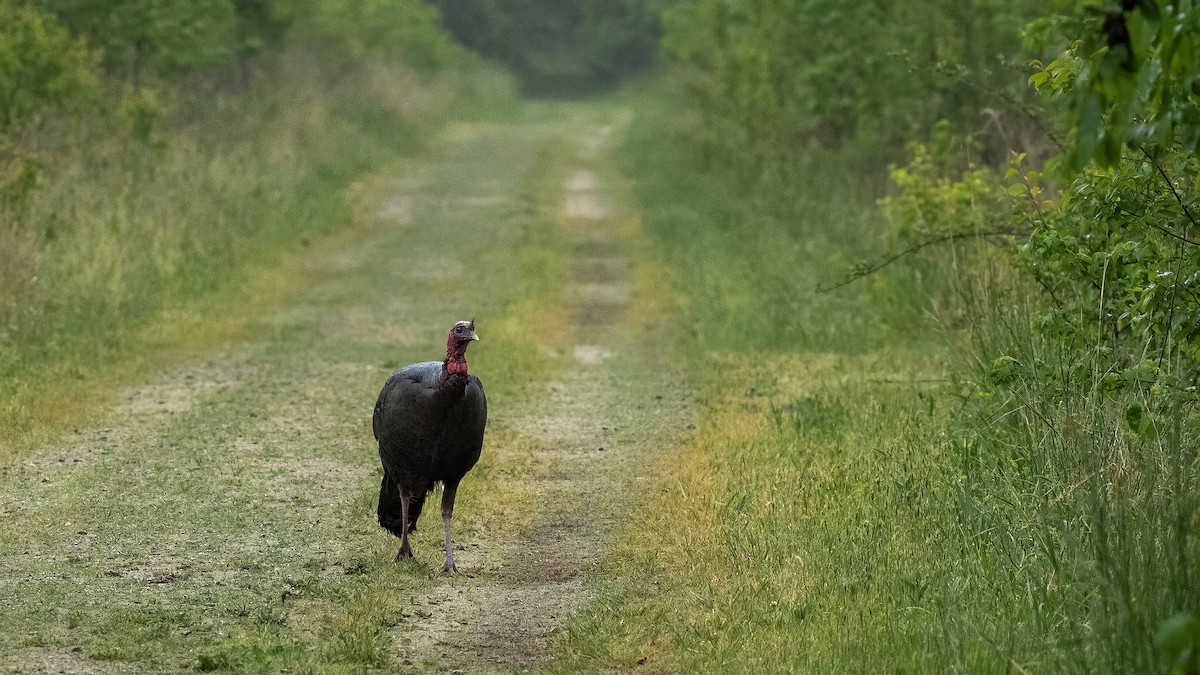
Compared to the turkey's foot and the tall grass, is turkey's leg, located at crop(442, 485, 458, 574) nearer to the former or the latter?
the turkey's foot

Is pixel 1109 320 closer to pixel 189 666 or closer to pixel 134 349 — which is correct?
pixel 189 666

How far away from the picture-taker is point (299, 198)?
956 inches

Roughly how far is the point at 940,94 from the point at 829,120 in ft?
18.4

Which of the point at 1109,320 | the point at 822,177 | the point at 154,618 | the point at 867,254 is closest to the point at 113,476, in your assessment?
the point at 154,618

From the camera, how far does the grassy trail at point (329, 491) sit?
668 cm

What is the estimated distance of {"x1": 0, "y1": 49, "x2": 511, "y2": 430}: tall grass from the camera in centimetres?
1424

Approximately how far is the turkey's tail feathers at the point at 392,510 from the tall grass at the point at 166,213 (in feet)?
13.2

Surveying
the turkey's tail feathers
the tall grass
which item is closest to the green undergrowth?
the turkey's tail feathers

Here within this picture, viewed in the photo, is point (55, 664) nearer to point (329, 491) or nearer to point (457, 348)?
point (457, 348)

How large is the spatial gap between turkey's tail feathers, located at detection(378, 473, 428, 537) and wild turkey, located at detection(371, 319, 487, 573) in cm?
6

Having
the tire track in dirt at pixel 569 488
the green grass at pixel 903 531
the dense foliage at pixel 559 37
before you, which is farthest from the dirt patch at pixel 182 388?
the dense foliage at pixel 559 37

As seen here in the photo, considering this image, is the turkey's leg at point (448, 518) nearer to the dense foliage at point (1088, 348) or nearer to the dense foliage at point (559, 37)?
the dense foliage at point (1088, 348)

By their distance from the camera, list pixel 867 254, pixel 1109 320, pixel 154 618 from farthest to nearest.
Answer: pixel 867 254 → pixel 1109 320 → pixel 154 618

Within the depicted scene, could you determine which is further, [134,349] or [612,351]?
[612,351]
